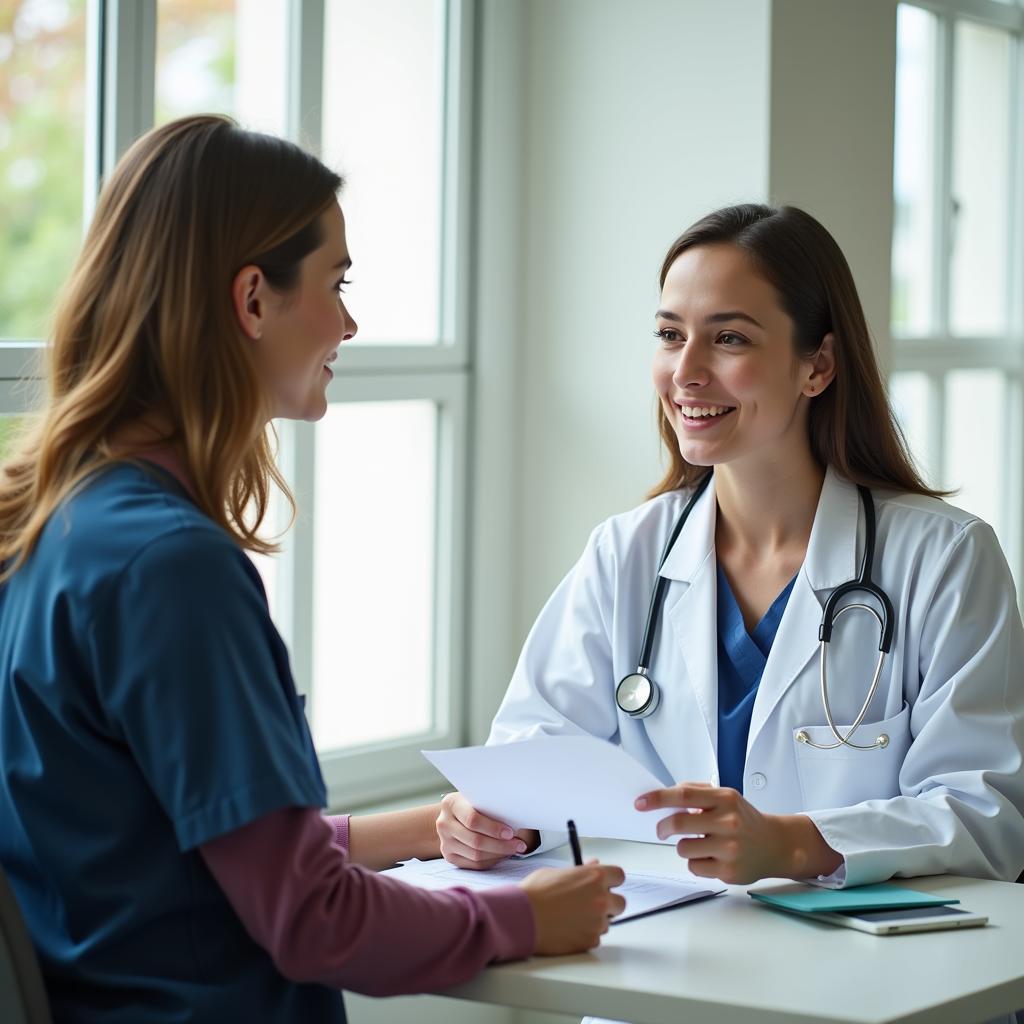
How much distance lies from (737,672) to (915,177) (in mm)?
2263

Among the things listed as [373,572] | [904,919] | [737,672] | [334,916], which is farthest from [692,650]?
[373,572]

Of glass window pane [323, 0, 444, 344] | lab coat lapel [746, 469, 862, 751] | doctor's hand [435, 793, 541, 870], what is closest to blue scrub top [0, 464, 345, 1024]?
doctor's hand [435, 793, 541, 870]

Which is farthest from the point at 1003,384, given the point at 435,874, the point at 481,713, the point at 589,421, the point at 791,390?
the point at 435,874

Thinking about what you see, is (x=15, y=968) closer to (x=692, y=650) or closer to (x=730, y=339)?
(x=692, y=650)

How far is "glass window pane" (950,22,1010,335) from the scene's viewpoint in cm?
391

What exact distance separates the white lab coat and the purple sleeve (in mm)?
513

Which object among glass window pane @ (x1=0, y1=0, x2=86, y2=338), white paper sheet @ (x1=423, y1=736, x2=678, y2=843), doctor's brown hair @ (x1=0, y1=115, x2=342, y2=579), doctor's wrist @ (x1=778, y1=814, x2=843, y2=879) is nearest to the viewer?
doctor's brown hair @ (x1=0, y1=115, x2=342, y2=579)

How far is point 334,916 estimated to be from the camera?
1.16 meters

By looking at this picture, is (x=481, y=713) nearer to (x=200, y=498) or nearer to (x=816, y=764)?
(x=816, y=764)

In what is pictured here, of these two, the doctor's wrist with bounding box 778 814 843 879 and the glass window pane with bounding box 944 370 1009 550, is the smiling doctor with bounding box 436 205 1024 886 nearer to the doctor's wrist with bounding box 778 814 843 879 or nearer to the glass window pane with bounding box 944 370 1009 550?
the doctor's wrist with bounding box 778 814 843 879

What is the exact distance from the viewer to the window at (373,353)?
251 cm

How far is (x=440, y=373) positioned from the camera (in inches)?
115

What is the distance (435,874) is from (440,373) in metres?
1.46

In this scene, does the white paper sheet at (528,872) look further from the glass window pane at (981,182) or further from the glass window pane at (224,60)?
the glass window pane at (981,182)
